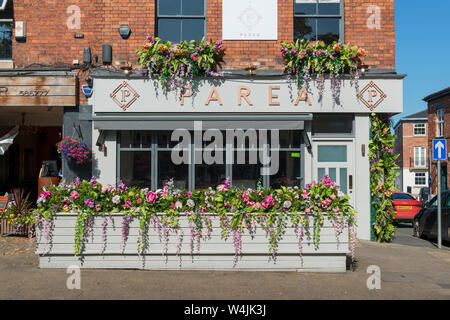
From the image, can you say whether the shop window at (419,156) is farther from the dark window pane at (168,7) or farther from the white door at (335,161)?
the dark window pane at (168,7)

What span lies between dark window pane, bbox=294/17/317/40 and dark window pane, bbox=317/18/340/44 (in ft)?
0.50

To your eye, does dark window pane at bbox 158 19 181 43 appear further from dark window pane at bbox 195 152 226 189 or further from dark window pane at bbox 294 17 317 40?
dark window pane at bbox 195 152 226 189

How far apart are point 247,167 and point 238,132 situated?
91 cm

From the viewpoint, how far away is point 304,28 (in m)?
9.79

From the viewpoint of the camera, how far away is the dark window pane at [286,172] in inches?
375

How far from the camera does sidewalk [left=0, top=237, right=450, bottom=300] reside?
5.26 metres

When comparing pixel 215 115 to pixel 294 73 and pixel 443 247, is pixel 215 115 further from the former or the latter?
pixel 443 247

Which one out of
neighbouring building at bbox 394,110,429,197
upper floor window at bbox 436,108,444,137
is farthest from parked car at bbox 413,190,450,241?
neighbouring building at bbox 394,110,429,197

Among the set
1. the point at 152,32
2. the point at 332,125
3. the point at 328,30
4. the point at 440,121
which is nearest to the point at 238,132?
the point at 332,125

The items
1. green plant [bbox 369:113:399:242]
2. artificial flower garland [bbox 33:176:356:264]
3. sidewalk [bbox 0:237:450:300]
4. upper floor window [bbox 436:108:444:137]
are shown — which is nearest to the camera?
sidewalk [bbox 0:237:450:300]

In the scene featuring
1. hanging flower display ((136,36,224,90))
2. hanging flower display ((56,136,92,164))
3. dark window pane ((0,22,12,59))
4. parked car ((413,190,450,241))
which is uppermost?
dark window pane ((0,22,12,59))

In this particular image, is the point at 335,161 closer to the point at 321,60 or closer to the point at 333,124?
the point at 333,124

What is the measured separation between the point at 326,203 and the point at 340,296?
1.62 meters

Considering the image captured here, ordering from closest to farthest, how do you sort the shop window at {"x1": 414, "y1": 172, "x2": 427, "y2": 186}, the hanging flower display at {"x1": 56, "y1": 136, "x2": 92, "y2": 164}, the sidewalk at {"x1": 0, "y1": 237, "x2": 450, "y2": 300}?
the sidewalk at {"x1": 0, "y1": 237, "x2": 450, "y2": 300}
the hanging flower display at {"x1": 56, "y1": 136, "x2": 92, "y2": 164}
the shop window at {"x1": 414, "y1": 172, "x2": 427, "y2": 186}
